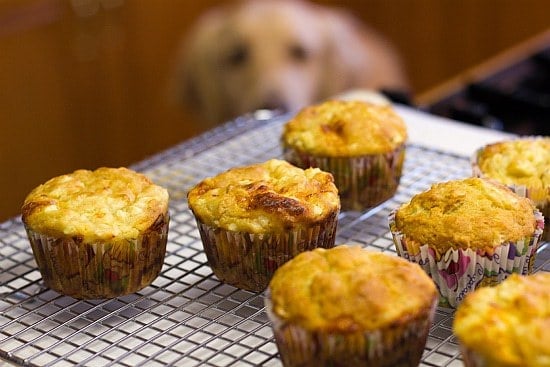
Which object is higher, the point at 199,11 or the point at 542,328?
the point at 542,328

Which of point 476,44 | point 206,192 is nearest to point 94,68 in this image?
point 476,44

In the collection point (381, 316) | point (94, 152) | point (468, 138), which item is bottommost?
point (94, 152)

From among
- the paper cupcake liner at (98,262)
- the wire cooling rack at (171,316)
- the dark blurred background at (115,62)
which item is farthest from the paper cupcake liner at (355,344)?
the dark blurred background at (115,62)

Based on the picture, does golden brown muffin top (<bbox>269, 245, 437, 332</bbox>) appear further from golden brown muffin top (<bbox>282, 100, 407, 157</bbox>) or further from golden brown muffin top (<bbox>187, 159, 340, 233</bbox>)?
golden brown muffin top (<bbox>282, 100, 407, 157</bbox>)

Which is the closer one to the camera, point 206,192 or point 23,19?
point 206,192

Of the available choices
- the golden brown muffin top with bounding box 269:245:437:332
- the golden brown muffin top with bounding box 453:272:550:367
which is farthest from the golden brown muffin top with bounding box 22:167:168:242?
the golden brown muffin top with bounding box 453:272:550:367

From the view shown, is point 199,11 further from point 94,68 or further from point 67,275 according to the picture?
point 67,275

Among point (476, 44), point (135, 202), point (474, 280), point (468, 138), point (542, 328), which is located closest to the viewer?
point (542, 328)
